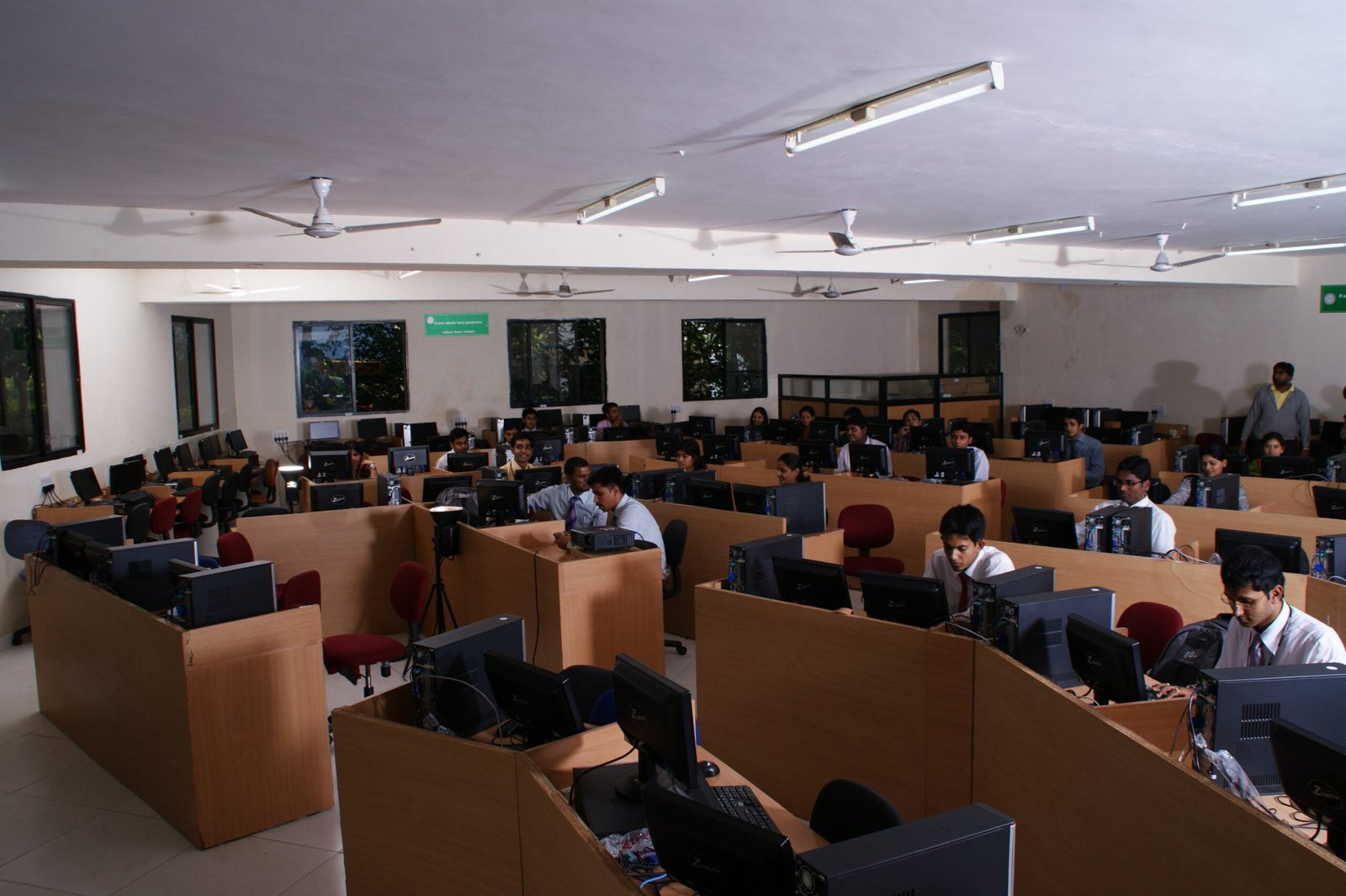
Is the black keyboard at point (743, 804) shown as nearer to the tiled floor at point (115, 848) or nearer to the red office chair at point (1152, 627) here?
the tiled floor at point (115, 848)

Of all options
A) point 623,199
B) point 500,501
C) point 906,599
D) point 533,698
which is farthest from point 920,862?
point 500,501

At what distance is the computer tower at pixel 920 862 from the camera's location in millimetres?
1807

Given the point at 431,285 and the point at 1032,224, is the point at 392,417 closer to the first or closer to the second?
the point at 431,285

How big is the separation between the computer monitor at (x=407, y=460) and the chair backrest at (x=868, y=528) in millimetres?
4730

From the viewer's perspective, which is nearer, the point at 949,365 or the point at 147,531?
the point at 147,531

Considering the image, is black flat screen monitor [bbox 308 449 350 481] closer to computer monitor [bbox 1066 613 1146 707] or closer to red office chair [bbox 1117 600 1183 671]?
red office chair [bbox 1117 600 1183 671]

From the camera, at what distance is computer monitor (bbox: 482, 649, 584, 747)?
9.87ft

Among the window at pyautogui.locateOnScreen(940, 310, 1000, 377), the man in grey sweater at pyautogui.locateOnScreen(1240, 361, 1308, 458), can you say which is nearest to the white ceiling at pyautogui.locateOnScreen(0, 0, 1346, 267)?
the man in grey sweater at pyautogui.locateOnScreen(1240, 361, 1308, 458)

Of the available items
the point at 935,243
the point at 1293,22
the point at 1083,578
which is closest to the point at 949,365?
the point at 935,243

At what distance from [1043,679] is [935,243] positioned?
720cm

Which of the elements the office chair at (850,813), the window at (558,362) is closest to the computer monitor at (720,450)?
the window at (558,362)

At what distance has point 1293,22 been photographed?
3133mm

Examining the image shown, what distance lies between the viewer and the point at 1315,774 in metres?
2.24

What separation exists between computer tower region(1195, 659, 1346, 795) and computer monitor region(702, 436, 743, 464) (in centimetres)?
769
